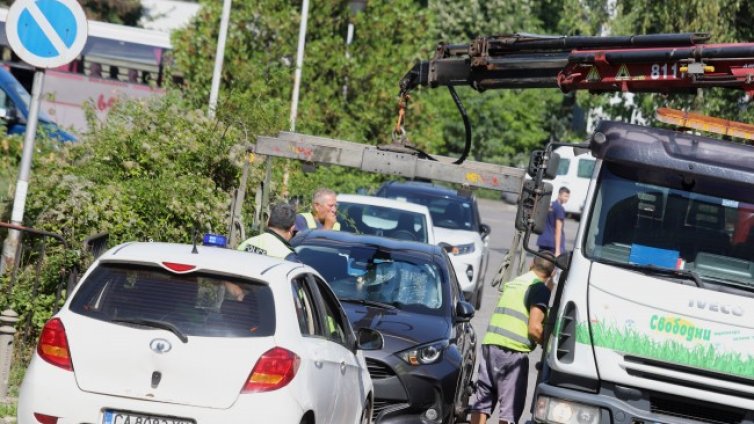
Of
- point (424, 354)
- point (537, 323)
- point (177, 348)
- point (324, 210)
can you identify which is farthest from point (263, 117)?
point (177, 348)

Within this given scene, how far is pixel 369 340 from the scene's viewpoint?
30.4 ft

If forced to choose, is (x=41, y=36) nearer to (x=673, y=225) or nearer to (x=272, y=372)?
(x=272, y=372)

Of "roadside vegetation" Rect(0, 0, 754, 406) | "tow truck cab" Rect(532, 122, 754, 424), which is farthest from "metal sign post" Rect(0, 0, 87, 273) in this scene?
"tow truck cab" Rect(532, 122, 754, 424)

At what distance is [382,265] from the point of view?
490 inches

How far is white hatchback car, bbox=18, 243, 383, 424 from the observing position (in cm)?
748

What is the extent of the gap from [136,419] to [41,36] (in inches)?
175

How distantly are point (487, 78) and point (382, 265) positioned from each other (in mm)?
1909

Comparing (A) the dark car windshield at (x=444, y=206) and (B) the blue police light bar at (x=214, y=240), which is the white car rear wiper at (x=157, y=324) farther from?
(A) the dark car windshield at (x=444, y=206)

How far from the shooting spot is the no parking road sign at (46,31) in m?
10.9

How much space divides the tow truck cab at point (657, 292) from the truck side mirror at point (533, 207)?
29 cm

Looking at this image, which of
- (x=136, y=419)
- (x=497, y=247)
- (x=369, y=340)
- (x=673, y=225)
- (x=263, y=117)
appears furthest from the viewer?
(x=497, y=247)

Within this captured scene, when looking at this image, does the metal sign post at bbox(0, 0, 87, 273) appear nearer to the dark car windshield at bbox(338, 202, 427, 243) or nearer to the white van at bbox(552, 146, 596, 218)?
the dark car windshield at bbox(338, 202, 427, 243)

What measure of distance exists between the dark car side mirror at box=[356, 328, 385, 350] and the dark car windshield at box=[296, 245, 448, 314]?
9.11 feet

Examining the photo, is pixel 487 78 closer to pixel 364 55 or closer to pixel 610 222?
pixel 610 222
